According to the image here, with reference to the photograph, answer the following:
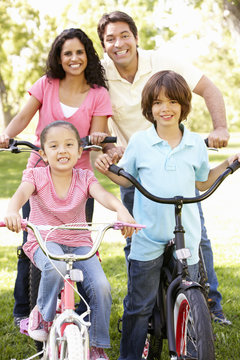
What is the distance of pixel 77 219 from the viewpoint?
10.4 ft

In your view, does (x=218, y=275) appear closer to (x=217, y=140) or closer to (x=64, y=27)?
(x=217, y=140)

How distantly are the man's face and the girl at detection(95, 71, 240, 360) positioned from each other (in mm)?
853

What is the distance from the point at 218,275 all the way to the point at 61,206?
3198 millimetres

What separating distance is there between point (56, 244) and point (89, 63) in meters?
1.41

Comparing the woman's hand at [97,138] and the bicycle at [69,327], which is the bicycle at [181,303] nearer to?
the bicycle at [69,327]

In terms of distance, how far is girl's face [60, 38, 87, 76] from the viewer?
3705 millimetres

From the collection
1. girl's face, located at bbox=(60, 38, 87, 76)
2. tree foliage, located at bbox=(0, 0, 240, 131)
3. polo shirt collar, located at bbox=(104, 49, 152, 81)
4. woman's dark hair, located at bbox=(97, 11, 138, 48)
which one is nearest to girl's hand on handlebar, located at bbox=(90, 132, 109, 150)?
girl's face, located at bbox=(60, 38, 87, 76)

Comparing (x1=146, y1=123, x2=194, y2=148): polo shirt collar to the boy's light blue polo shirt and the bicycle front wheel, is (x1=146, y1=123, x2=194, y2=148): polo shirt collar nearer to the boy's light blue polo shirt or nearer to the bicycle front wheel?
the boy's light blue polo shirt

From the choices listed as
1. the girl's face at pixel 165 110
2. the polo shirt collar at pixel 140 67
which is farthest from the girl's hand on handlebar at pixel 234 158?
the polo shirt collar at pixel 140 67

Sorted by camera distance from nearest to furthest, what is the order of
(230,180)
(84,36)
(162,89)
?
1. (162,89)
2. (84,36)
3. (230,180)

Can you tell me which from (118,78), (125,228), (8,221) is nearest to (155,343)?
(125,228)

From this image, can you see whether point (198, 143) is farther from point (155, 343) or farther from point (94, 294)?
point (155, 343)

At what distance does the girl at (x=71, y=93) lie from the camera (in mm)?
3717

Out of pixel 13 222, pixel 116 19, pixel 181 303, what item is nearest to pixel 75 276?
pixel 13 222
